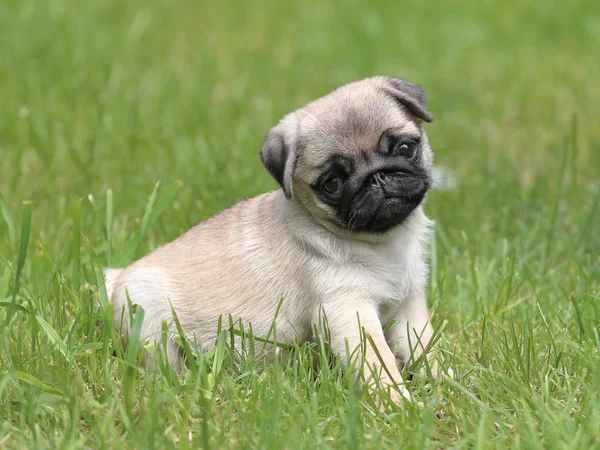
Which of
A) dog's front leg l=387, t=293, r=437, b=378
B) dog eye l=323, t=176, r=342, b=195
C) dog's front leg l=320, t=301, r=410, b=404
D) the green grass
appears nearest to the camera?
the green grass

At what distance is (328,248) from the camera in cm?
477

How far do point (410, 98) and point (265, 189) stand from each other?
248cm

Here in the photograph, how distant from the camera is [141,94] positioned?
9.37 m

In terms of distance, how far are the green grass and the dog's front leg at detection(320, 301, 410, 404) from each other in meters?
0.15

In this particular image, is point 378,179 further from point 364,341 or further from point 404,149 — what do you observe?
point 364,341

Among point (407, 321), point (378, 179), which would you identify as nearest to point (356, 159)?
point (378, 179)

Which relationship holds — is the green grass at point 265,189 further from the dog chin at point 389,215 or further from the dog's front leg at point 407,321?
the dog chin at point 389,215

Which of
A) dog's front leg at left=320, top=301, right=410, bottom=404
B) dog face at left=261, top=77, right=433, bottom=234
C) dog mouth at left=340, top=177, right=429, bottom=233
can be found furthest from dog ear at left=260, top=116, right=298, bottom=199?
dog's front leg at left=320, top=301, right=410, bottom=404

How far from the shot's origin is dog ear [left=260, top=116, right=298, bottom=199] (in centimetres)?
478

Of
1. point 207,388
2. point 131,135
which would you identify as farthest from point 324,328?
point 131,135

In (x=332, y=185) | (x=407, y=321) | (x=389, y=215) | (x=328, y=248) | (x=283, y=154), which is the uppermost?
(x=283, y=154)

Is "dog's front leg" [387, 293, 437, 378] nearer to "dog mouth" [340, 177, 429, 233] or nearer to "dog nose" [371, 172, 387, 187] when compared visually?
"dog mouth" [340, 177, 429, 233]

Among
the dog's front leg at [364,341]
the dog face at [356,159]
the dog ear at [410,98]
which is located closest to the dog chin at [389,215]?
the dog face at [356,159]

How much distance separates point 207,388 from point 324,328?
768mm
